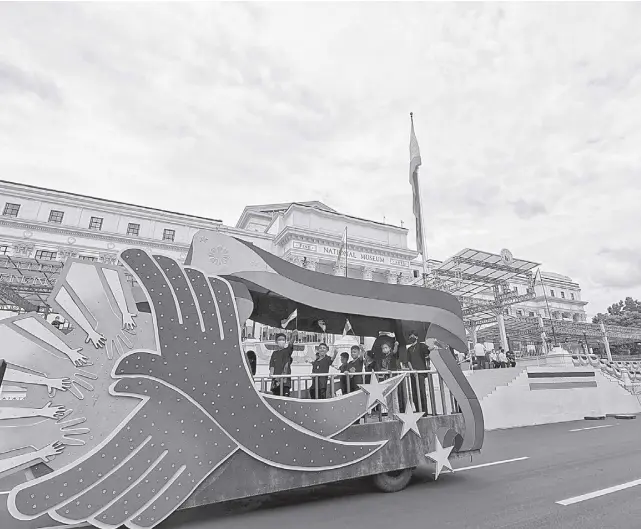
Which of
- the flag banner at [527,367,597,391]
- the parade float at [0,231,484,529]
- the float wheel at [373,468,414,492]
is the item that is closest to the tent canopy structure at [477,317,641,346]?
the flag banner at [527,367,597,391]

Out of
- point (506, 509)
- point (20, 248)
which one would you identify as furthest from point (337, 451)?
point (20, 248)

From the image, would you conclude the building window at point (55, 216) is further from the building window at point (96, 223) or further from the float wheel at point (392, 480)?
the float wheel at point (392, 480)

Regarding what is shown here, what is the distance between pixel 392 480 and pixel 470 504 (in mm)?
1126

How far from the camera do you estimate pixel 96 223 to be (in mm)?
30516

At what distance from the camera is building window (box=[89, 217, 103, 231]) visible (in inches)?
1193

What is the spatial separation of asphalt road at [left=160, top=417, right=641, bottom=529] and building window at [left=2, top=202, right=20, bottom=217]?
3310cm

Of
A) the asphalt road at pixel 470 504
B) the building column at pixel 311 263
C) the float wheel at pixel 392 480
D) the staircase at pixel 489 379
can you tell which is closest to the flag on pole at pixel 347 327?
the float wheel at pixel 392 480

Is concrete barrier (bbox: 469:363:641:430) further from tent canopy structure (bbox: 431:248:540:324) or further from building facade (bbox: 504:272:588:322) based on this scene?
building facade (bbox: 504:272:588:322)

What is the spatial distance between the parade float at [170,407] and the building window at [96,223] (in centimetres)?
2988

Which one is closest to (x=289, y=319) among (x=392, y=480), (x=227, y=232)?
(x=392, y=480)

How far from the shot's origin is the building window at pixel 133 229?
31.2 metres

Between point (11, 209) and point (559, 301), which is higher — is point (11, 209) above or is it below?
above

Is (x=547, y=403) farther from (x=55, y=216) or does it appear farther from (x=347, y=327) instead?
(x=55, y=216)

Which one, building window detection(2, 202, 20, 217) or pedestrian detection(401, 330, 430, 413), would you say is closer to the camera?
pedestrian detection(401, 330, 430, 413)
